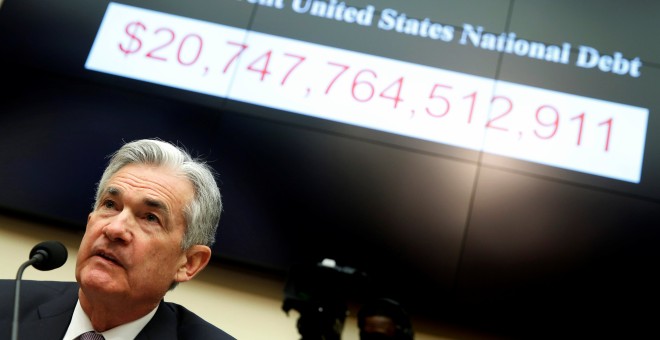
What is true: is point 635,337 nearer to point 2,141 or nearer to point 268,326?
point 268,326

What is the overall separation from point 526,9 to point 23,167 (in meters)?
2.12

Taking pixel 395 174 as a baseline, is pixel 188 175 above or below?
below

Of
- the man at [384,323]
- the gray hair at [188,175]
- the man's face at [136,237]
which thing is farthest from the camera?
the gray hair at [188,175]

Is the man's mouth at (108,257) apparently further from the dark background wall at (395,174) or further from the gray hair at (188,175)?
the dark background wall at (395,174)

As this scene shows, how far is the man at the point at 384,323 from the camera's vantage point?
104cm

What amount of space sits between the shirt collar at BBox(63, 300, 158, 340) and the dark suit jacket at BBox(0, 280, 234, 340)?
0.5 inches

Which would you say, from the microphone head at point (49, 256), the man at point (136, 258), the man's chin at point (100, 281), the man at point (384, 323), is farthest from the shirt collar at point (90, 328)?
the man at point (384, 323)

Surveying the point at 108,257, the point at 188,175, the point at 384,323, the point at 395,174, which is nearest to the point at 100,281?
the point at 108,257

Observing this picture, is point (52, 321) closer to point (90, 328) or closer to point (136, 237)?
point (90, 328)

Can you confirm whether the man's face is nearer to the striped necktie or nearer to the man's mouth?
the man's mouth

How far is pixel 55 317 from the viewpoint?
143cm

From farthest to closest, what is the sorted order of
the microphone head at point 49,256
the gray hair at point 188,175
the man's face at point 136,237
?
the gray hair at point 188,175, the man's face at point 136,237, the microphone head at point 49,256

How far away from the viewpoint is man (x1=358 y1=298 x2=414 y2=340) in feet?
3.40

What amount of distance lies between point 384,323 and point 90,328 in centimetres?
76
